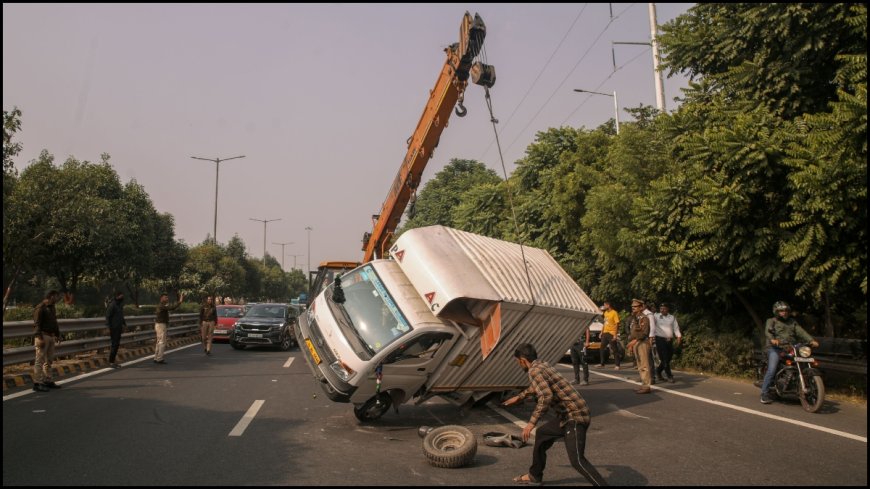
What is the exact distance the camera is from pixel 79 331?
1602 centimetres

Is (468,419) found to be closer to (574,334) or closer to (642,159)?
(574,334)

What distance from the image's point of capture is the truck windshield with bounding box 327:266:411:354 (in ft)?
26.3

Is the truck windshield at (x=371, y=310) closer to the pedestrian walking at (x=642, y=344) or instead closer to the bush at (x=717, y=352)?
the pedestrian walking at (x=642, y=344)

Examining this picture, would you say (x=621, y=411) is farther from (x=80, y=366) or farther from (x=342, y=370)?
(x=80, y=366)

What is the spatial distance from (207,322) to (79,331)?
344 centimetres

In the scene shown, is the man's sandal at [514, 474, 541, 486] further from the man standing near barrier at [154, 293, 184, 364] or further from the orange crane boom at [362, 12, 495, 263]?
the man standing near barrier at [154, 293, 184, 364]

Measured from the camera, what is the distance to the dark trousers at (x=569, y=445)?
17.7 feet

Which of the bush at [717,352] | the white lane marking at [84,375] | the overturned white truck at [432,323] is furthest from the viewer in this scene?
the bush at [717,352]

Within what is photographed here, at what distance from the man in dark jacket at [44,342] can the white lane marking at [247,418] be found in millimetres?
3798

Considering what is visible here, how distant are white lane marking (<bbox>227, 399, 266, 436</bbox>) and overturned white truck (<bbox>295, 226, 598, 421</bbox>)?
1.07m

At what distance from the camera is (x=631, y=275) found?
19734mm

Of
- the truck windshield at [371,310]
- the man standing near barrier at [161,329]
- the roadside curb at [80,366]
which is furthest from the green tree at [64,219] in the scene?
the truck windshield at [371,310]

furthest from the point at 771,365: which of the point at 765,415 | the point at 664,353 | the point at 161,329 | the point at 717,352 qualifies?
the point at 161,329

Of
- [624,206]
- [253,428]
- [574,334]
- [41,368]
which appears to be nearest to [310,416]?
[253,428]
